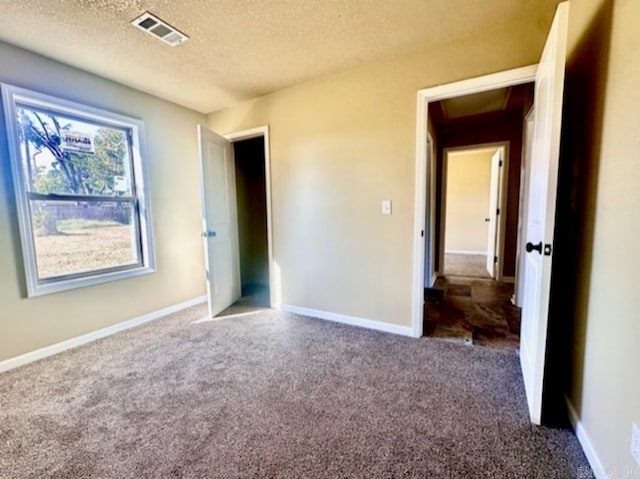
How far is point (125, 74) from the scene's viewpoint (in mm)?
2674

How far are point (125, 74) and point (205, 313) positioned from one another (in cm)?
254

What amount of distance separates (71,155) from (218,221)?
1.40 m

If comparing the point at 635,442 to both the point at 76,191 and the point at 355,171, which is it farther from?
the point at 76,191

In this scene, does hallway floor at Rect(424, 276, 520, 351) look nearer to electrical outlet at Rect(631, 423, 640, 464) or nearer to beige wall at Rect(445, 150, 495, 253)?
electrical outlet at Rect(631, 423, 640, 464)

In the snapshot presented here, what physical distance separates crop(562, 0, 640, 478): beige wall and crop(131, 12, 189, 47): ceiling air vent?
247 cm

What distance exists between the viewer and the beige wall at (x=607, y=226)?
104cm

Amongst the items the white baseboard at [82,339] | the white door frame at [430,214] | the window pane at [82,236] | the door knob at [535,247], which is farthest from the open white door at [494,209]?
the window pane at [82,236]

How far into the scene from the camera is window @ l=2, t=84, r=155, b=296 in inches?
89.4

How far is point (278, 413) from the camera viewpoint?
1631 mm

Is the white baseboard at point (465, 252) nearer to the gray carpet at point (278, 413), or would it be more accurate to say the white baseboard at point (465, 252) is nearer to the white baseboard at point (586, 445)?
the gray carpet at point (278, 413)

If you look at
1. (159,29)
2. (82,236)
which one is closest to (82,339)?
(82,236)

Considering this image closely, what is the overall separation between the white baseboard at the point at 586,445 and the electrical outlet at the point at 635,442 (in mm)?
248

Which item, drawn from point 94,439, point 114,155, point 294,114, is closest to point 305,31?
point 294,114

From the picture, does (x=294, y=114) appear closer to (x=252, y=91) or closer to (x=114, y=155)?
(x=252, y=91)
